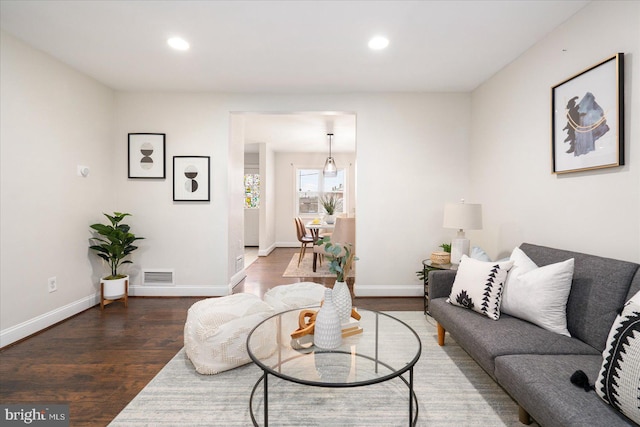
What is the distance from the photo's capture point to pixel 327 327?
1.72 metres

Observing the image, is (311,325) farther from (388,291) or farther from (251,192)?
(251,192)

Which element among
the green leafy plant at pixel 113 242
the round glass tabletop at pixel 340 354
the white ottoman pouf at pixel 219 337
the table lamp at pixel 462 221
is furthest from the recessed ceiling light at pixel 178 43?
the table lamp at pixel 462 221

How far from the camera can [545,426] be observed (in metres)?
1.27

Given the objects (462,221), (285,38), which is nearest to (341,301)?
(462,221)

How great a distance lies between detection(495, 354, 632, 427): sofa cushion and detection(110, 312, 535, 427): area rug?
1.24 ft

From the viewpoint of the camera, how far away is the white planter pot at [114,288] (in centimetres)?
346

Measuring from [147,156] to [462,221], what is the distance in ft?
12.0

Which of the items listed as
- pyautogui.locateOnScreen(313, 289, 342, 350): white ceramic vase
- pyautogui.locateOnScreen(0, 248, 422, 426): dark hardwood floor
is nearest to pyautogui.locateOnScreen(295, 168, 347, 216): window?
pyautogui.locateOnScreen(0, 248, 422, 426): dark hardwood floor

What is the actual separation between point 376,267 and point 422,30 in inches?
101

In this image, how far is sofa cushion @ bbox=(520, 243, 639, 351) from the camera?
65.2 inches

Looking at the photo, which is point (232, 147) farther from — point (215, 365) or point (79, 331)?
point (215, 365)

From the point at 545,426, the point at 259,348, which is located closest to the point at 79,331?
the point at 259,348

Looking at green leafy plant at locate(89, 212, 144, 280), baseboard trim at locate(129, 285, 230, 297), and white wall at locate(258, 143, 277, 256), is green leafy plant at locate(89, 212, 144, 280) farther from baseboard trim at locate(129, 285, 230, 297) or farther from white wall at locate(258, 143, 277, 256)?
white wall at locate(258, 143, 277, 256)

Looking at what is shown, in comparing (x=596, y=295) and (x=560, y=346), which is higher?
(x=596, y=295)
